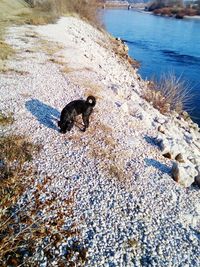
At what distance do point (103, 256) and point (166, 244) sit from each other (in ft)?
3.72

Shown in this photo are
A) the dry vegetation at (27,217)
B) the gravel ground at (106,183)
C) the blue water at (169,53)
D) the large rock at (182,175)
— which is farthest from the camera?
the blue water at (169,53)

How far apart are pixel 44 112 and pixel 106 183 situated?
3.25 m

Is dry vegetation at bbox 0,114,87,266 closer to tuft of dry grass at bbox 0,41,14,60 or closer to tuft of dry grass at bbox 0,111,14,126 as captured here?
tuft of dry grass at bbox 0,111,14,126

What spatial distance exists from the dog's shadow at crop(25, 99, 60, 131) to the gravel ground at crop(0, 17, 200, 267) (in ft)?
0.09

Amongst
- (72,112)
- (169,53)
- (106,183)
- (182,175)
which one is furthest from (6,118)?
(169,53)

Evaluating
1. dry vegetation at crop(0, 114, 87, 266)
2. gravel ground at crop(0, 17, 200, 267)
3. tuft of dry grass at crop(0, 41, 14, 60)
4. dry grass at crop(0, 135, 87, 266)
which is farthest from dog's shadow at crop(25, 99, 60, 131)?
tuft of dry grass at crop(0, 41, 14, 60)

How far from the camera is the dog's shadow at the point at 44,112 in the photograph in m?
7.72

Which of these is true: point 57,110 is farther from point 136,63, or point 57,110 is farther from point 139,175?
point 136,63

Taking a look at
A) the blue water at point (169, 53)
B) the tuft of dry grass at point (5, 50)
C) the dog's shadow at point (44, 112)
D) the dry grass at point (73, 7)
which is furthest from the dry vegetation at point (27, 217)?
the dry grass at point (73, 7)

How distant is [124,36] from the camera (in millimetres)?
34969

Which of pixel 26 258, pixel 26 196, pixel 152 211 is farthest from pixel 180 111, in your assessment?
pixel 26 258

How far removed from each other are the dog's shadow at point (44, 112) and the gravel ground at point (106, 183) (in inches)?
1.1

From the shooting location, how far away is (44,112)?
27.0 feet

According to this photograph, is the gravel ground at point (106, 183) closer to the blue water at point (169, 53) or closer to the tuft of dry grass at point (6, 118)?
the tuft of dry grass at point (6, 118)
